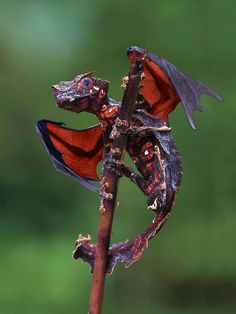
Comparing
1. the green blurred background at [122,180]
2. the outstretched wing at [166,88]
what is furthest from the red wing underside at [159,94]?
the green blurred background at [122,180]

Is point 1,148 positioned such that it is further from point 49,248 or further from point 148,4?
point 148,4

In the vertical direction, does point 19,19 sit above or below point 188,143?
above

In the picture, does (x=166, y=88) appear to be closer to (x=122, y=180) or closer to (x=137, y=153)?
(x=137, y=153)

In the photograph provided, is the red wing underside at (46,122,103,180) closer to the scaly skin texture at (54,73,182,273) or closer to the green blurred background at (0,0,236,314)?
the scaly skin texture at (54,73,182,273)

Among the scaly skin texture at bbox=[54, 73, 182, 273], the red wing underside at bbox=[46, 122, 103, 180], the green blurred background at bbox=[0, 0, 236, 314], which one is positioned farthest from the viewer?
the green blurred background at bbox=[0, 0, 236, 314]

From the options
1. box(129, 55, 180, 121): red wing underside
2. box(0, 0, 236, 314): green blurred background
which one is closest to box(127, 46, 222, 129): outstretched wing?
box(129, 55, 180, 121): red wing underside

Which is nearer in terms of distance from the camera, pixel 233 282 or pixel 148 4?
pixel 148 4

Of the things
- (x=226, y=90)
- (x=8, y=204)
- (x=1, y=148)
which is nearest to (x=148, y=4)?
(x=226, y=90)
